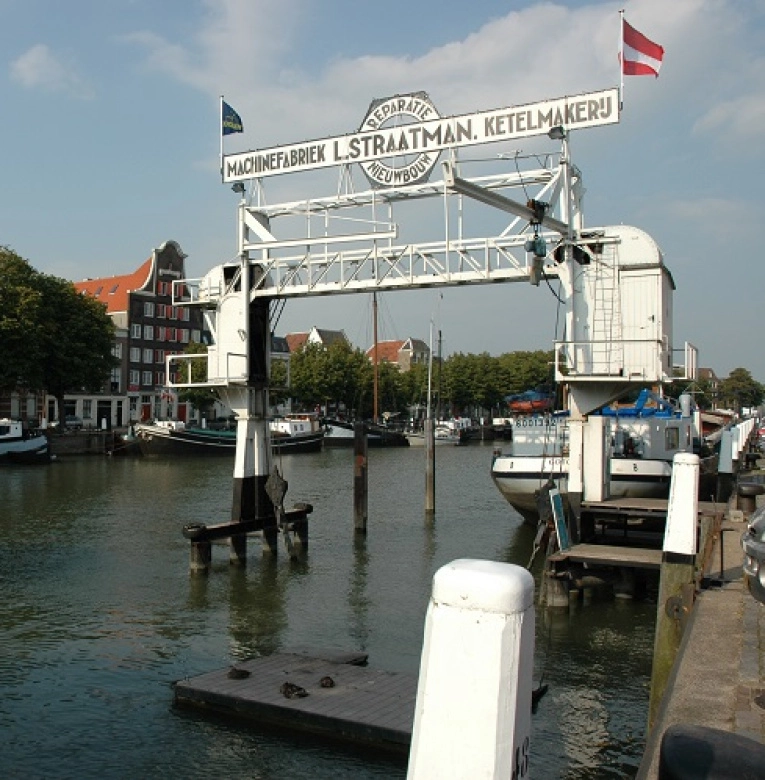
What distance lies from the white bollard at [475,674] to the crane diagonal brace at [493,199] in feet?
→ 41.0

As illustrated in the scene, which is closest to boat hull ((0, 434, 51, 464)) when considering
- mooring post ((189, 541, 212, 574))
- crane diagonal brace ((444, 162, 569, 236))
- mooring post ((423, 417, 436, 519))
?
mooring post ((423, 417, 436, 519))

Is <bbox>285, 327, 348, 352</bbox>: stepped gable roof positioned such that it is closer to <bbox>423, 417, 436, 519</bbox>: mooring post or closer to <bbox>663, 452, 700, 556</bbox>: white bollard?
<bbox>423, 417, 436, 519</bbox>: mooring post

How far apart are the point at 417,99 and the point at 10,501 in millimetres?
23798

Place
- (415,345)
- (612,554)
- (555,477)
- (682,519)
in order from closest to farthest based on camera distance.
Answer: (682,519)
(612,554)
(555,477)
(415,345)

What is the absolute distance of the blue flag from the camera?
20.8 m

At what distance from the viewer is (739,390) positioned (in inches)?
4818

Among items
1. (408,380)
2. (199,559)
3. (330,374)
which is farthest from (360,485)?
(408,380)

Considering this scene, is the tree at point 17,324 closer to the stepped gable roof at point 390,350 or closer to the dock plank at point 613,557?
the dock plank at point 613,557

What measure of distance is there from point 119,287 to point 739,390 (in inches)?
3316

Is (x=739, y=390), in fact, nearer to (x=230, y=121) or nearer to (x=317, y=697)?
(x=230, y=121)

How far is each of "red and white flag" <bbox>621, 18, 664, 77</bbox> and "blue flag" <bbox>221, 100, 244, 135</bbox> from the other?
29.6ft

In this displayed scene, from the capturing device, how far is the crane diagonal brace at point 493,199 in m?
14.6

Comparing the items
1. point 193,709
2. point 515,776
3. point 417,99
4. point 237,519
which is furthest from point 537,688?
point 417,99

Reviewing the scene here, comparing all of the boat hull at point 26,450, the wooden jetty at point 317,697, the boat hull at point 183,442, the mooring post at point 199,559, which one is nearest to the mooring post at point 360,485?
the mooring post at point 199,559
